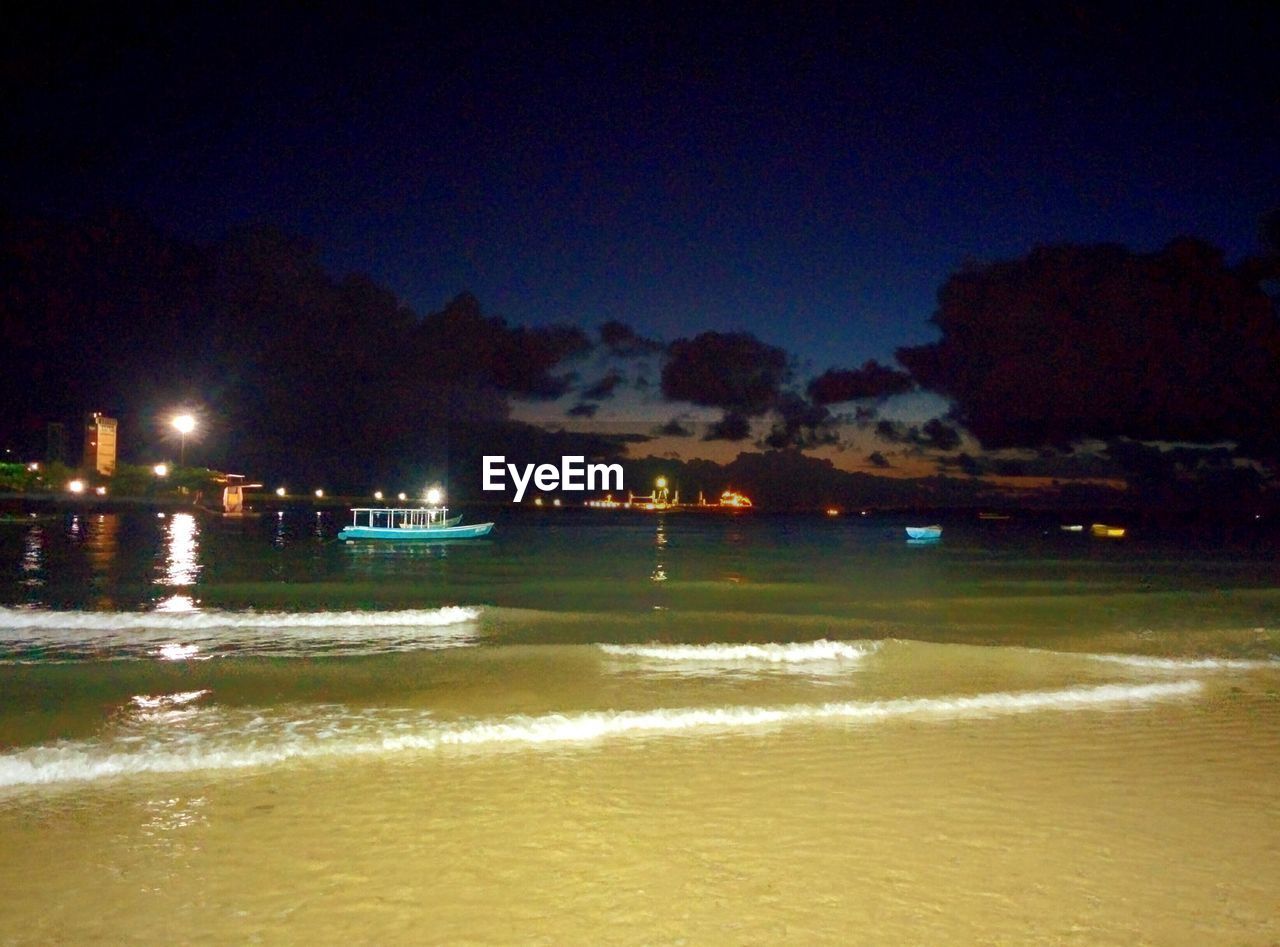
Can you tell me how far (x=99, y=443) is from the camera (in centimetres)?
13175

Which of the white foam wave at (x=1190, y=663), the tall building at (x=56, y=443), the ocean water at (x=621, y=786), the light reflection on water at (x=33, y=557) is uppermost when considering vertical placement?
the tall building at (x=56, y=443)

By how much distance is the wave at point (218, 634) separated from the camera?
16.9m

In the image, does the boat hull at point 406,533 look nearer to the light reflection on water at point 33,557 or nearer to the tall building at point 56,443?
the light reflection on water at point 33,557

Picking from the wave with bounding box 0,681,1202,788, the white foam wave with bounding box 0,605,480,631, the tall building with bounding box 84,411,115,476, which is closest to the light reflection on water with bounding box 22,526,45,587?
the white foam wave with bounding box 0,605,480,631

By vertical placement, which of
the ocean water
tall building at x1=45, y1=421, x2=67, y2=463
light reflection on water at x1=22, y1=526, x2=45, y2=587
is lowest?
the ocean water

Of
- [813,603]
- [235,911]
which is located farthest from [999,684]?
[813,603]

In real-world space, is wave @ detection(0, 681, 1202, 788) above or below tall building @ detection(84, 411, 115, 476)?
below

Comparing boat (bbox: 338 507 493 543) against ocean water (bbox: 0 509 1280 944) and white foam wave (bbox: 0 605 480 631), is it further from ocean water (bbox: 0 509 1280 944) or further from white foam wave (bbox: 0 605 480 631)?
ocean water (bbox: 0 509 1280 944)

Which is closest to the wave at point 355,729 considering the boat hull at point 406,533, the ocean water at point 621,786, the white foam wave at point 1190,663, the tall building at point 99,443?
the ocean water at point 621,786

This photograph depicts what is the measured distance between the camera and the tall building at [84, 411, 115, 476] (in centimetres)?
12912

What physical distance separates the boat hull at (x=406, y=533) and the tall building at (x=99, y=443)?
81.1m

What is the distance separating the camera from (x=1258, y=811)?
8.20 m

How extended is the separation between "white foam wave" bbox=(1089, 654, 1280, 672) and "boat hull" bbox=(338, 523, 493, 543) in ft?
173

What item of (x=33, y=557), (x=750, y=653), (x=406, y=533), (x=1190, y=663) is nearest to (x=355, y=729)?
(x=750, y=653)
